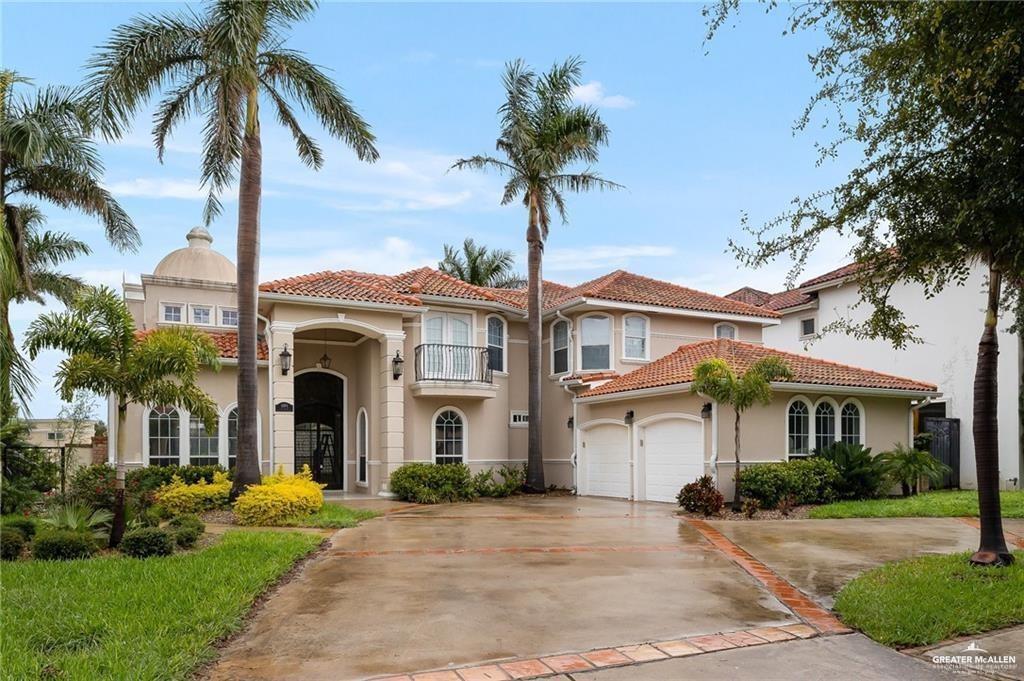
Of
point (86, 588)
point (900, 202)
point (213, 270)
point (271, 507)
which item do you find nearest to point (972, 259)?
point (900, 202)

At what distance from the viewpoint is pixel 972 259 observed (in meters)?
9.16

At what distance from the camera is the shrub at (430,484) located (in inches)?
781

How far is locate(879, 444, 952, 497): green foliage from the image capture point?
19.5m

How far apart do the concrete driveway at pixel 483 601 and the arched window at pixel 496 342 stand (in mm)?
10347

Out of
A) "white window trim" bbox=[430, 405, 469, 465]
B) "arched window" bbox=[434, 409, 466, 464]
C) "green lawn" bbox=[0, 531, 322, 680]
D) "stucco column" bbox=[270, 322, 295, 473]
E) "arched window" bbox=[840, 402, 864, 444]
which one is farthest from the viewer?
"arched window" bbox=[434, 409, 466, 464]

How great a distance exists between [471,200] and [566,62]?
186 inches

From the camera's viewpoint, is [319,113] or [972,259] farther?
[319,113]

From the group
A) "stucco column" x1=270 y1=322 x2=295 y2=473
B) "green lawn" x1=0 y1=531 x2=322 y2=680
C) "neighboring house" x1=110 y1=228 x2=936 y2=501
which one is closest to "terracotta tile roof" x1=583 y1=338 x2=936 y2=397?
"neighboring house" x1=110 y1=228 x2=936 y2=501

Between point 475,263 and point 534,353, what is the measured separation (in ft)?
42.5

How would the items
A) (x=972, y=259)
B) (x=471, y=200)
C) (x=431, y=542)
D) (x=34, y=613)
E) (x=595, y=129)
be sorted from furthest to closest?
1. (x=471, y=200)
2. (x=595, y=129)
3. (x=431, y=542)
4. (x=972, y=259)
5. (x=34, y=613)

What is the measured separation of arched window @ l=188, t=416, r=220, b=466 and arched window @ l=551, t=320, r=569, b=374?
33.8 ft

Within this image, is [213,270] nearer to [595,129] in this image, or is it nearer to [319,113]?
[319,113]

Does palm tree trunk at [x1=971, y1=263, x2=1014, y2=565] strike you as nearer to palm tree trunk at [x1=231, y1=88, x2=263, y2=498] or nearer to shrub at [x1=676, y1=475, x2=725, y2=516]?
shrub at [x1=676, y1=475, x2=725, y2=516]

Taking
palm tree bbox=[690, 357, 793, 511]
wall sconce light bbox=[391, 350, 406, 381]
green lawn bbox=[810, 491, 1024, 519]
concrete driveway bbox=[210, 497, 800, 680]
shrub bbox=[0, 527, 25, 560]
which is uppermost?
wall sconce light bbox=[391, 350, 406, 381]
